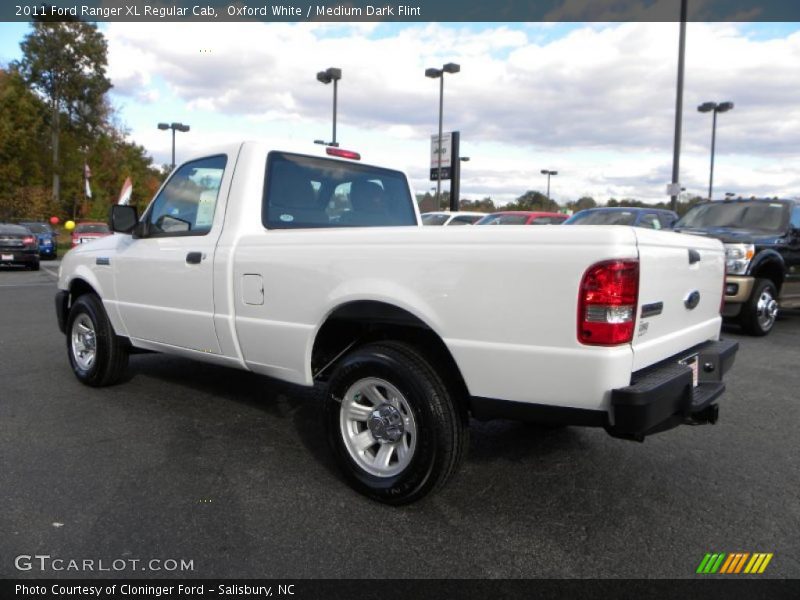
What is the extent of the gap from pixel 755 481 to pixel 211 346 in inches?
130

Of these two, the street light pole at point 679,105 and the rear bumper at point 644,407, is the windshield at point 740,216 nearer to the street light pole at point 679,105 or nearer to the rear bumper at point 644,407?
the rear bumper at point 644,407

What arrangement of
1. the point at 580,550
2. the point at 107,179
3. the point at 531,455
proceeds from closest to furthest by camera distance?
1. the point at 580,550
2. the point at 531,455
3. the point at 107,179

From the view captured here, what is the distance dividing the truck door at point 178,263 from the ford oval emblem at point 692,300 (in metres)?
2.73

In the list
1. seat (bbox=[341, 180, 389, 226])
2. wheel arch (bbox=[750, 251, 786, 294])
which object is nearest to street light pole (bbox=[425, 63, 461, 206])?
wheel arch (bbox=[750, 251, 786, 294])

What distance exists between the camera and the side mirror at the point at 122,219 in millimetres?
4664

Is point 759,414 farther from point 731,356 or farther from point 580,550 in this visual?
point 580,550

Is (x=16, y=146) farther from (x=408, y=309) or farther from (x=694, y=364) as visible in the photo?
(x=694, y=364)

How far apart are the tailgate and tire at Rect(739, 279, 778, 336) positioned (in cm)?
506

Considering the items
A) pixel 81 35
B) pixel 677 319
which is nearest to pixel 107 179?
pixel 81 35

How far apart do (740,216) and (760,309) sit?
1710 millimetres

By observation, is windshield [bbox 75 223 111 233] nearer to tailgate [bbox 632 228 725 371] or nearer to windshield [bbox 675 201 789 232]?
windshield [bbox 675 201 789 232]

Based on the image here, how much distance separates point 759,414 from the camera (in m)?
4.86

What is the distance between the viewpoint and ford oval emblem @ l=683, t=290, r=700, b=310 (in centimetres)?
320

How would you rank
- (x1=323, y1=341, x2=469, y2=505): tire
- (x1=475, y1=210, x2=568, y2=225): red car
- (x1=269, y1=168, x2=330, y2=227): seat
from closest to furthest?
(x1=323, y1=341, x2=469, y2=505): tire < (x1=269, y1=168, x2=330, y2=227): seat < (x1=475, y1=210, x2=568, y2=225): red car
